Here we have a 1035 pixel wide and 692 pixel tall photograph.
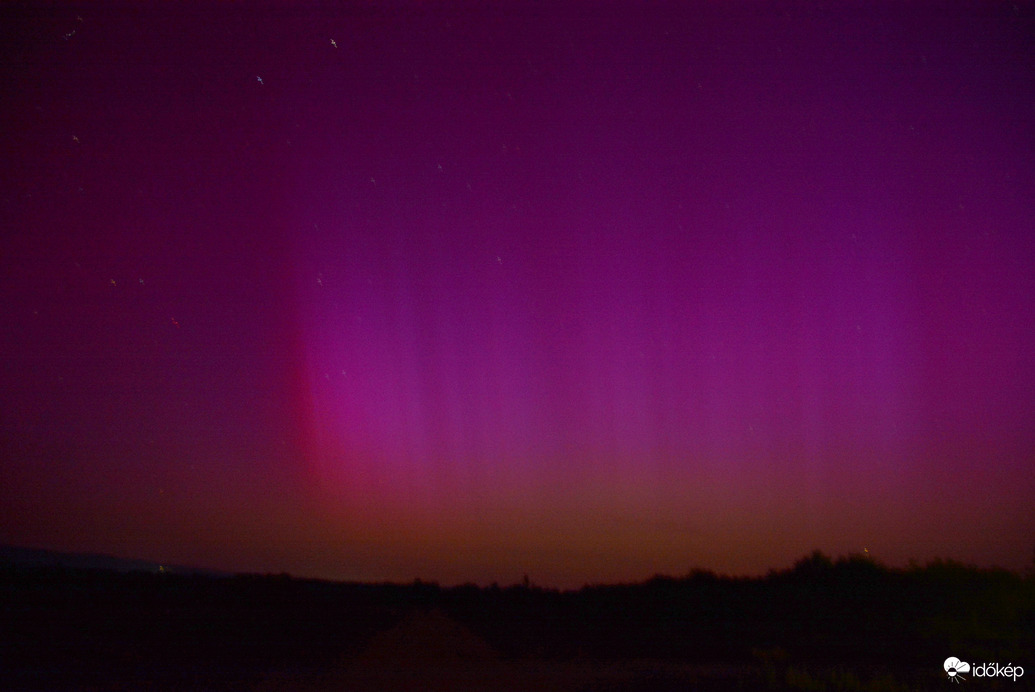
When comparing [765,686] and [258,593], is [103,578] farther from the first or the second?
[765,686]

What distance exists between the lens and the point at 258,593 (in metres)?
24.2

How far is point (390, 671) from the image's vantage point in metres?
12.1

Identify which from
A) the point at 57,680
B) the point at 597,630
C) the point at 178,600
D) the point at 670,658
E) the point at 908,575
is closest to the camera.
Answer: the point at 57,680

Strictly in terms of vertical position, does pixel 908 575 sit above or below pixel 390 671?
below

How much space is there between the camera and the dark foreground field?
11.8 metres

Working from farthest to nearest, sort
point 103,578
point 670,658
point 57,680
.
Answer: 1. point 103,578
2. point 670,658
3. point 57,680

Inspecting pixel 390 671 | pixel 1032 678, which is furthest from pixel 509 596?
pixel 1032 678

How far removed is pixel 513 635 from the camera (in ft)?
55.3

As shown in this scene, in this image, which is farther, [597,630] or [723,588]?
[723,588]

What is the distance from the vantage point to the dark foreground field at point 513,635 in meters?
11.8

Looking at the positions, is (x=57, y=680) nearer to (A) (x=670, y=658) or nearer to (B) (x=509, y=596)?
(A) (x=670, y=658)

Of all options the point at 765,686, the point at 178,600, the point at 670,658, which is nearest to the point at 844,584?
the point at 670,658

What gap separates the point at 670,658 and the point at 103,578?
19536mm

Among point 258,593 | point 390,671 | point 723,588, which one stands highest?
point 390,671
